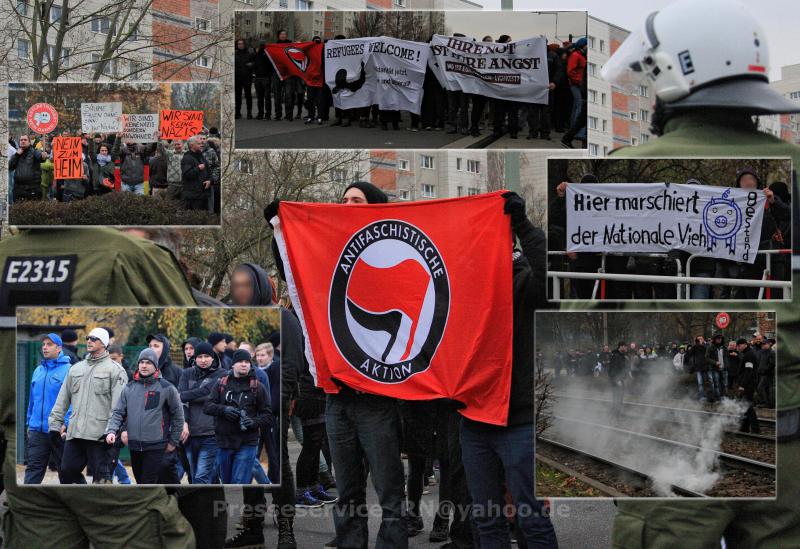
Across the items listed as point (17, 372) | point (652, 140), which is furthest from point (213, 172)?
point (652, 140)

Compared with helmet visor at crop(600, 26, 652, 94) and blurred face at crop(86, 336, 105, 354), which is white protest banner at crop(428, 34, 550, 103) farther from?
blurred face at crop(86, 336, 105, 354)

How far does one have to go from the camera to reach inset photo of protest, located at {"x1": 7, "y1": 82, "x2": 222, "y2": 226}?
4.52m

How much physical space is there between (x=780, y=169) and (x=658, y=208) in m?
0.36

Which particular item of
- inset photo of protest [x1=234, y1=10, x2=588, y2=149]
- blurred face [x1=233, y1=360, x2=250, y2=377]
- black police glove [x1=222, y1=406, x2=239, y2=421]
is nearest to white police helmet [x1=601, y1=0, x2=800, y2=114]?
blurred face [x1=233, y1=360, x2=250, y2=377]

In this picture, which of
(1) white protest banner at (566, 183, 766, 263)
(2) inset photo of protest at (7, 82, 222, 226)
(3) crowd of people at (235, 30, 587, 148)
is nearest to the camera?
(1) white protest banner at (566, 183, 766, 263)

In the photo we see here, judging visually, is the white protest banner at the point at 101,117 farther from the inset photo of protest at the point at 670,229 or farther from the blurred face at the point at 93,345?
the inset photo of protest at the point at 670,229

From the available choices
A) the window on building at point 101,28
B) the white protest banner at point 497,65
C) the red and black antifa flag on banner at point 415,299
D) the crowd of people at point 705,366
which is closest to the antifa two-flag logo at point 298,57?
the white protest banner at point 497,65

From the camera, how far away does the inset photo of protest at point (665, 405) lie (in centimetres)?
346

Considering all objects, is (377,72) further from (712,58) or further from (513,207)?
(712,58)

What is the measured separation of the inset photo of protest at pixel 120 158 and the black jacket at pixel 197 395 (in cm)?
77

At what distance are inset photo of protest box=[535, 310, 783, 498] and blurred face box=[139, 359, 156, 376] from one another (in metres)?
1.37

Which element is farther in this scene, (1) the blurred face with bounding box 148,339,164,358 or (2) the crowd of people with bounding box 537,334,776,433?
(1) the blurred face with bounding box 148,339,164,358

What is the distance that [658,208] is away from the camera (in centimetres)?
349

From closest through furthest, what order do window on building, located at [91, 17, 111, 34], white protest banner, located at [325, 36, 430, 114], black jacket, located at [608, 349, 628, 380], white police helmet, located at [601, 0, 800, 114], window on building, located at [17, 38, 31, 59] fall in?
white police helmet, located at [601, 0, 800, 114] → black jacket, located at [608, 349, 628, 380] → white protest banner, located at [325, 36, 430, 114] → window on building, located at [17, 38, 31, 59] → window on building, located at [91, 17, 111, 34]
